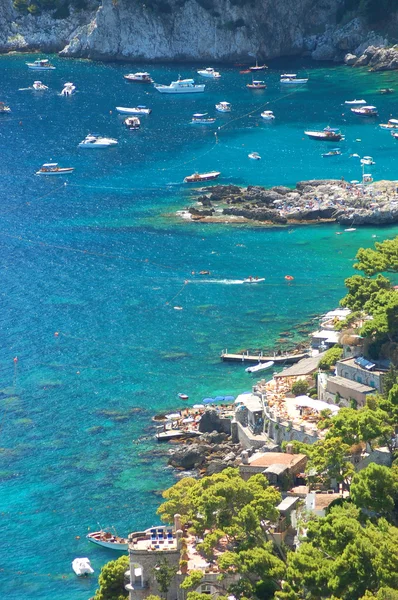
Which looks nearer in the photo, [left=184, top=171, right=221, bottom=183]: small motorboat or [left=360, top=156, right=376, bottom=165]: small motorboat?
[left=184, top=171, right=221, bottom=183]: small motorboat

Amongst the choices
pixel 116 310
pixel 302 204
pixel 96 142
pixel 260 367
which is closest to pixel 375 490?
pixel 260 367

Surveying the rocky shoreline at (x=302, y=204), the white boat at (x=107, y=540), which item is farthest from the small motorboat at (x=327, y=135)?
the white boat at (x=107, y=540)

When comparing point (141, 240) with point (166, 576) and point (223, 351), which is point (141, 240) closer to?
point (223, 351)

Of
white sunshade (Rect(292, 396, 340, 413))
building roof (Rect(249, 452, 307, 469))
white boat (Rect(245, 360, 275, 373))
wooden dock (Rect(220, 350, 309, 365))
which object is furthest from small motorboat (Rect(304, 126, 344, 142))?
building roof (Rect(249, 452, 307, 469))

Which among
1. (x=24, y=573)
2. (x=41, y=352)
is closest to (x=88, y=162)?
(x=41, y=352)

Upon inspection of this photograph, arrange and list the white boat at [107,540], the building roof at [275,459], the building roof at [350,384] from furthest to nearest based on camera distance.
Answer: the building roof at [350,384], the building roof at [275,459], the white boat at [107,540]

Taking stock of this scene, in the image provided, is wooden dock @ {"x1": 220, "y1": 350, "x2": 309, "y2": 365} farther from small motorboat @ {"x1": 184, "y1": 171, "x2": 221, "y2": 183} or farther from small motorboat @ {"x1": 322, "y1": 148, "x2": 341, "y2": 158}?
small motorboat @ {"x1": 322, "y1": 148, "x2": 341, "y2": 158}

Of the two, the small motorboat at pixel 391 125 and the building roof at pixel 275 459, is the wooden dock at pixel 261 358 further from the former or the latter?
the small motorboat at pixel 391 125
